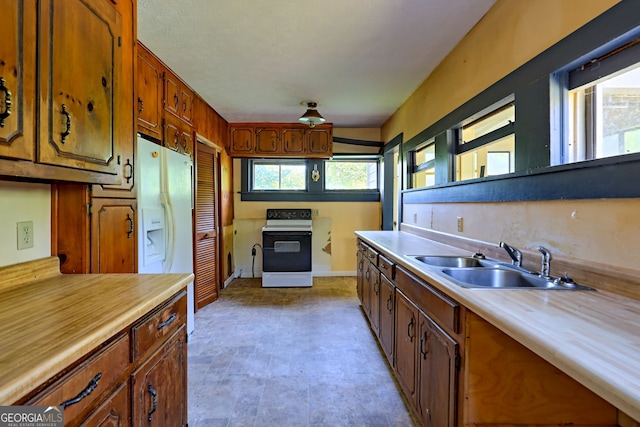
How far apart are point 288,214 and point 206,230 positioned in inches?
60.7

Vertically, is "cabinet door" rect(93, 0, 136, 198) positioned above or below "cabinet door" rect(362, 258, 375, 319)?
above

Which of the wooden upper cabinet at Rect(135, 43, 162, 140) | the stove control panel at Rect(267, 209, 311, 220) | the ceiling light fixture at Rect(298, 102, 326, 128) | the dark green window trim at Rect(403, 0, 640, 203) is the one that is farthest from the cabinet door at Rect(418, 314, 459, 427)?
the stove control panel at Rect(267, 209, 311, 220)

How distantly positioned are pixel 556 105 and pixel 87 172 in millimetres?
2174

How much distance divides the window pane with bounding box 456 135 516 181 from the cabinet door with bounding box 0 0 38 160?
266 centimetres

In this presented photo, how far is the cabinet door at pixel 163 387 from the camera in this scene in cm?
107

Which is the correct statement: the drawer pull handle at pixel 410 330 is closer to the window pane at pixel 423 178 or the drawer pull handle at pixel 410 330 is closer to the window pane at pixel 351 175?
the window pane at pixel 423 178

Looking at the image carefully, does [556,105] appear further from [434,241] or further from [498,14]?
[434,241]

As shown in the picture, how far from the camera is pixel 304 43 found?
229cm

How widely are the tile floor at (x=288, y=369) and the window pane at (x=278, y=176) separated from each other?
2.12m

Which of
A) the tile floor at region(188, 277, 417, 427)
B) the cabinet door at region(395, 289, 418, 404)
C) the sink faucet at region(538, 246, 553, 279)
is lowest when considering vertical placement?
the tile floor at region(188, 277, 417, 427)

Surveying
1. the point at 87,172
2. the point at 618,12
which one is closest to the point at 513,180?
the point at 618,12

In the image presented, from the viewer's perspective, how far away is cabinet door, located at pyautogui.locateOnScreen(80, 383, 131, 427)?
846 millimetres

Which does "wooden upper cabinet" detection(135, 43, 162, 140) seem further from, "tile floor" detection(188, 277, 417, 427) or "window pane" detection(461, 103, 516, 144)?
"window pane" detection(461, 103, 516, 144)

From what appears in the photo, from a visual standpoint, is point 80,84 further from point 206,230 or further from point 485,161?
point 485,161
